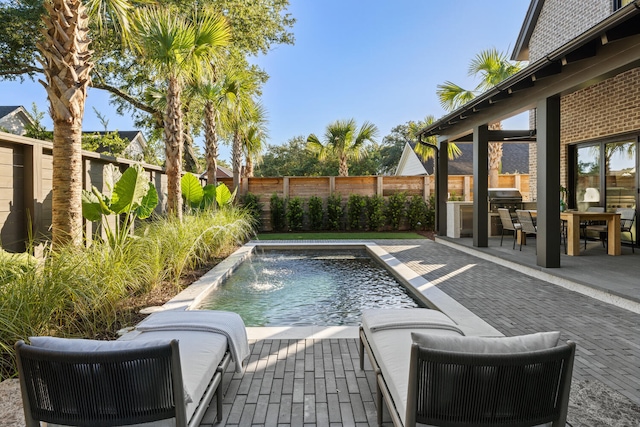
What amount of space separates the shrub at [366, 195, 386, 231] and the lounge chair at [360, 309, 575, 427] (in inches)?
509

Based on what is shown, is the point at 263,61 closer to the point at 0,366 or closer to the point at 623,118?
the point at 623,118

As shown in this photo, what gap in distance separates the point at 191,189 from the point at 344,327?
7.26 m

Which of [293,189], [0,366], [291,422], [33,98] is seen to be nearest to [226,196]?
[293,189]

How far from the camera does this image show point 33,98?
25812 millimetres

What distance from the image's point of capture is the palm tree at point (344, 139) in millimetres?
17688

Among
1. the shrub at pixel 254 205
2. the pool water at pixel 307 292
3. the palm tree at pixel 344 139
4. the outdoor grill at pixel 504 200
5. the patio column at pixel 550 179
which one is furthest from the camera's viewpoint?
the palm tree at pixel 344 139

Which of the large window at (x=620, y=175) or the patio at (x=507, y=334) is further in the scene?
the large window at (x=620, y=175)

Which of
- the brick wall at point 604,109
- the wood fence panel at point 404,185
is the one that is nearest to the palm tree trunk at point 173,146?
the wood fence panel at point 404,185

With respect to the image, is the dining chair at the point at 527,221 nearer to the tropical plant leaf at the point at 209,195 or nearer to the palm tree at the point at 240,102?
the tropical plant leaf at the point at 209,195

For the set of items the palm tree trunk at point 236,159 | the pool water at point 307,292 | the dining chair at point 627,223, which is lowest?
the pool water at point 307,292

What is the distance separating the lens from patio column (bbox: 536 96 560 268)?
6.50 m

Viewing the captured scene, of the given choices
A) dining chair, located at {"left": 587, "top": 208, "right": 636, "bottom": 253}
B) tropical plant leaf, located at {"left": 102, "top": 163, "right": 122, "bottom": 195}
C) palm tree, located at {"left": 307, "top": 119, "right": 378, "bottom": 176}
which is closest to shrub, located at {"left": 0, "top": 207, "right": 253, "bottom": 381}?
tropical plant leaf, located at {"left": 102, "top": 163, "right": 122, "bottom": 195}

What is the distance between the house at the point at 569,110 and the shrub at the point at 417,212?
8.64 ft

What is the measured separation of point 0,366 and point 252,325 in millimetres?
2282
